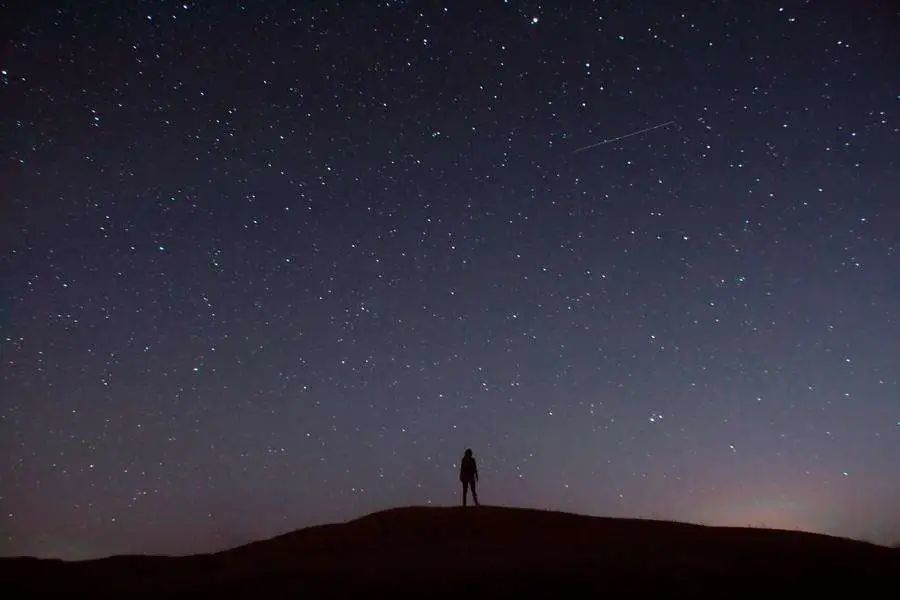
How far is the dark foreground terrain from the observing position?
37.5 feet

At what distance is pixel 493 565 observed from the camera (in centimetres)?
1288

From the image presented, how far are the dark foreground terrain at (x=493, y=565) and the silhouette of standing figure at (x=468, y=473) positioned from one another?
2.75m

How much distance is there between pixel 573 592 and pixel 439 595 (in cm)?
234

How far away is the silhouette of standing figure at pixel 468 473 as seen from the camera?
21219 mm

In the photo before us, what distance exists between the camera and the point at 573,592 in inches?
437

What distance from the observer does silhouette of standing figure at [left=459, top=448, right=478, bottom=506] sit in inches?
835

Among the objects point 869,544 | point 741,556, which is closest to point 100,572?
point 741,556

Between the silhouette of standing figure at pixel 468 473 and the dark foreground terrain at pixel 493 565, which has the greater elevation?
the silhouette of standing figure at pixel 468 473

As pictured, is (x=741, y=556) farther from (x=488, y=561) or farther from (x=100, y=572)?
(x=100, y=572)

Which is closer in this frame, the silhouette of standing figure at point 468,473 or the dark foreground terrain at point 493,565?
the dark foreground terrain at point 493,565

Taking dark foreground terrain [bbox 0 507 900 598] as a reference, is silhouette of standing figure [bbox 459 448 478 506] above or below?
above

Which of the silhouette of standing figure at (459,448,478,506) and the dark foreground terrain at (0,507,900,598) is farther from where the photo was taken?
the silhouette of standing figure at (459,448,478,506)

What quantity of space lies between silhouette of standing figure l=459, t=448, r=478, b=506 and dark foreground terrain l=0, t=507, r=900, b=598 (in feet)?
9.02

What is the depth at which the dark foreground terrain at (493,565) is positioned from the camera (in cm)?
Answer: 1144
